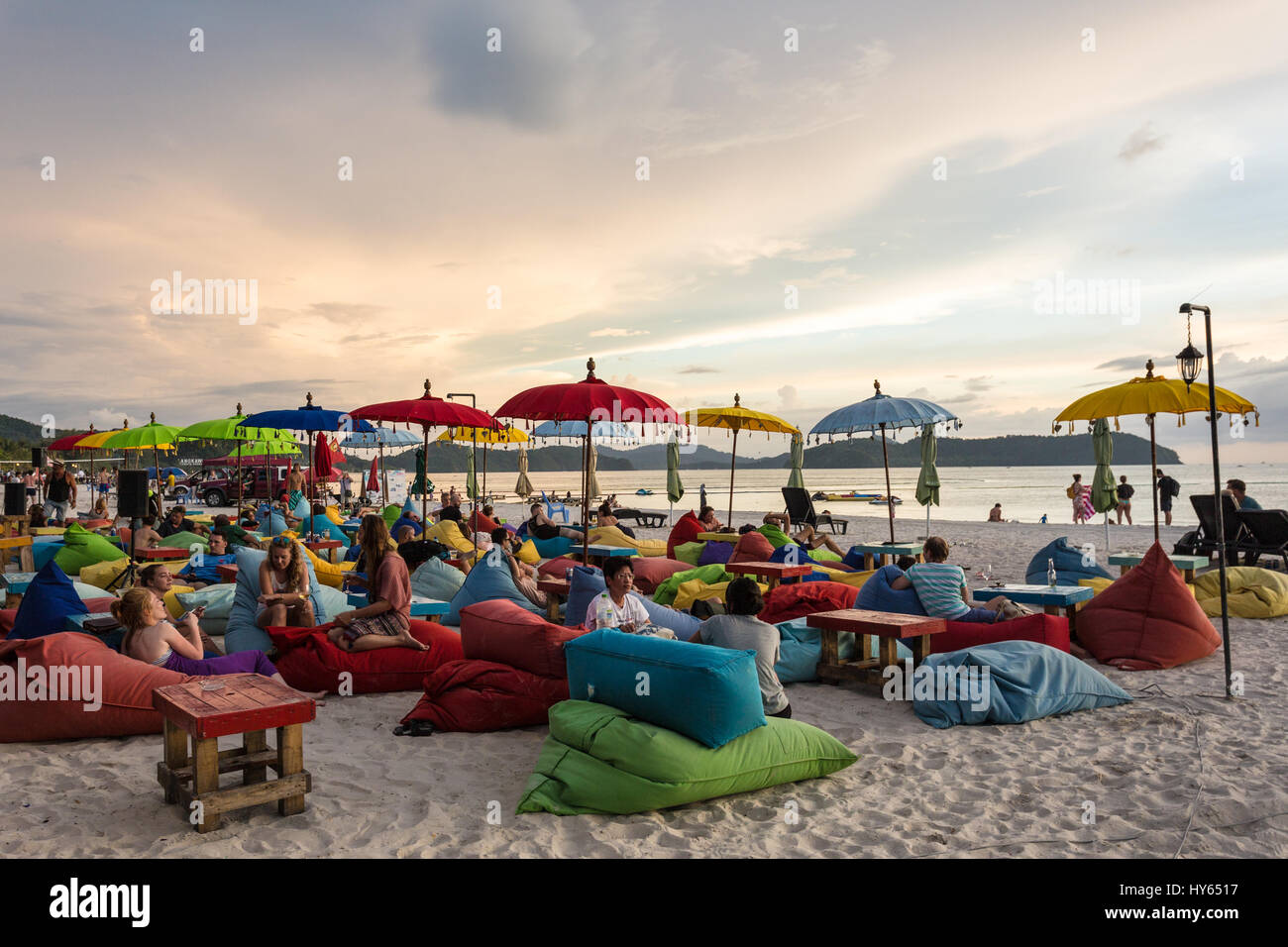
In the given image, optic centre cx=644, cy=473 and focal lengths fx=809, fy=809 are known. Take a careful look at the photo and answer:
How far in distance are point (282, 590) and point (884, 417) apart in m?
7.76

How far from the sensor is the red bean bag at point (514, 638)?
15.0 ft

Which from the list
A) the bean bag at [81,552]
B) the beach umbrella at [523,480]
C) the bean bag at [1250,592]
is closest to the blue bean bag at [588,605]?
the bean bag at [1250,592]

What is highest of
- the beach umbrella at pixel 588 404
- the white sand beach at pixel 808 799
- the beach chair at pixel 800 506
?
the beach umbrella at pixel 588 404

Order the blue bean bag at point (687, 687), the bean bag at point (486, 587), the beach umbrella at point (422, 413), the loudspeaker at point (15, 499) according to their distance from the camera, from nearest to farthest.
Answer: the blue bean bag at point (687, 687), the bean bag at point (486, 587), the beach umbrella at point (422, 413), the loudspeaker at point (15, 499)

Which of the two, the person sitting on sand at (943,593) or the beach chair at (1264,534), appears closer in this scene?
the person sitting on sand at (943,593)

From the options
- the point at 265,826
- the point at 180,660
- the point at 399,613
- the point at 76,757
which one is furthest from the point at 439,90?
the point at 265,826

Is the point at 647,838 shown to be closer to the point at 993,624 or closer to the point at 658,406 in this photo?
the point at 993,624

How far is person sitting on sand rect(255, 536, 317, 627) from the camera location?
19.3 feet

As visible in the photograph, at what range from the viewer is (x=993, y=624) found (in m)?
5.64

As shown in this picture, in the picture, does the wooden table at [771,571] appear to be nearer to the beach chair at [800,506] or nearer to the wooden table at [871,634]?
the wooden table at [871,634]

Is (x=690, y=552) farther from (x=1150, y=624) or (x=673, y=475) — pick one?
(x=673, y=475)

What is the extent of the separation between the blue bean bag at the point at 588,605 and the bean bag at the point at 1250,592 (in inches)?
202

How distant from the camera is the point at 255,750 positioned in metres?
3.53
